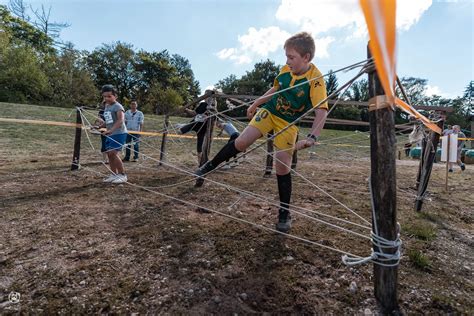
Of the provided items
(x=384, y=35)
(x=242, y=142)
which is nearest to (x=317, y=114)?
(x=242, y=142)

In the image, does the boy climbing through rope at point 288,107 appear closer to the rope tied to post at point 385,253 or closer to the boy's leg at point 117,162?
the rope tied to post at point 385,253

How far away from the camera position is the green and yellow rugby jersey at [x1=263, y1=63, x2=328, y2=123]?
7.93 feet

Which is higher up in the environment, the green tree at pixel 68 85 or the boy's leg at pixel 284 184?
the green tree at pixel 68 85

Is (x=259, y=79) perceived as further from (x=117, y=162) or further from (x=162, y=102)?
(x=117, y=162)

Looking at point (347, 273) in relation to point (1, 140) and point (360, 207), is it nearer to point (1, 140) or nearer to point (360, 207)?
point (360, 207)

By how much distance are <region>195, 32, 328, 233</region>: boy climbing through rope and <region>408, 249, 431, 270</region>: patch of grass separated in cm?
100

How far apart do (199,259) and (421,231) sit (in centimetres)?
211

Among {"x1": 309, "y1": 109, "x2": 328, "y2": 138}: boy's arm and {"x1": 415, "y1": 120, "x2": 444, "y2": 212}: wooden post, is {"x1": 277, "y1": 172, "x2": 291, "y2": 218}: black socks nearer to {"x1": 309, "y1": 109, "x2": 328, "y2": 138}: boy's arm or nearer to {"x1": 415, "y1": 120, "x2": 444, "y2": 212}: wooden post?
{"x1": 309, "y1": 109, "x2": 328, "y2": 138}: boy's arm

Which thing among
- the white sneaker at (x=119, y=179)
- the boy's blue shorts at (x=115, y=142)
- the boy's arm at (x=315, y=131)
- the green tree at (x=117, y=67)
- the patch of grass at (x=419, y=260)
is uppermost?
the green tree at (x=117, y=67)

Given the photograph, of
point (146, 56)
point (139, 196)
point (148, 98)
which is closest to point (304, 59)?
point (139, 196)

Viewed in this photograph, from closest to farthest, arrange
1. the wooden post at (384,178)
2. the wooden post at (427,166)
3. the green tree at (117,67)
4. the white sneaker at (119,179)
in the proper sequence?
the wooden post at (384,178) < the wooden post at (427,166) < the white sneaker at (119,179) < the green tree at (117,67)

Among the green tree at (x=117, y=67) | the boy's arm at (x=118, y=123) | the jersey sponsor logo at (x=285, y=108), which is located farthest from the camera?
the green tree at (x=117, y=67)

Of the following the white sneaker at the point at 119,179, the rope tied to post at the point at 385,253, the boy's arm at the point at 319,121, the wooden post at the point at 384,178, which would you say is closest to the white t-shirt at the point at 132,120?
the white sneaker at the point at 119,179

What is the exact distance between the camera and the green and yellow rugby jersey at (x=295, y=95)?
2.42m
